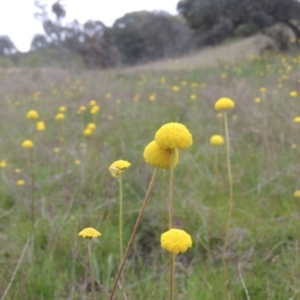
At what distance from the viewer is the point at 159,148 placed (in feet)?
2.63

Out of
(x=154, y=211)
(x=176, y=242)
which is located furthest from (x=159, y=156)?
(x=154, y=211)

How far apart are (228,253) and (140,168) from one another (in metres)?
1.06

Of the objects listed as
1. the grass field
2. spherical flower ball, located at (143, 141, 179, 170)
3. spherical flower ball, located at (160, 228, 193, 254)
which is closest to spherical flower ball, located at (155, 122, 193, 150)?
spherical flower ball, located at (143, 141, 179, 170)

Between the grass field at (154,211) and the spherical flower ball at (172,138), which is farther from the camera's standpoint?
the grass field at (154,211)

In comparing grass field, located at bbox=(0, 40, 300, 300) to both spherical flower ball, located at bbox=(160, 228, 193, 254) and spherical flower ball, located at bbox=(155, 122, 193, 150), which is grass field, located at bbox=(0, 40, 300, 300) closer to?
spherical flower ball, located at bbox=(160, 228, 193, 254)

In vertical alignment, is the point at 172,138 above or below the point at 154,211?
above

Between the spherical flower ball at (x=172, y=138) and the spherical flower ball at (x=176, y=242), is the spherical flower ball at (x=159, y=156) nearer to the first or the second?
the spherical flower ball at (x=172, y=138)

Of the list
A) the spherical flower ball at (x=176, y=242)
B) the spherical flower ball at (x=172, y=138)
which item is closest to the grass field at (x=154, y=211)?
the spherical flower ball at (x=176, y=242)

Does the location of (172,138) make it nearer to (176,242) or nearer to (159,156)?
(159,156)

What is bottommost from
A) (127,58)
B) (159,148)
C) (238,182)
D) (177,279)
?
(177,279)

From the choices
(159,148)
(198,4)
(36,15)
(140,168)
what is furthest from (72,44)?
(159,148)

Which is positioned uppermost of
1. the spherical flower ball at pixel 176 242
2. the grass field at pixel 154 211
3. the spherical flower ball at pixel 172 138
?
the spherical flower ball at pixel 172 138

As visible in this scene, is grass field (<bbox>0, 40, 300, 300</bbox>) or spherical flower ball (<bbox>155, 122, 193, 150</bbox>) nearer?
spherical flower ball (<bbox>155, 122, 193, 150</bbox>)

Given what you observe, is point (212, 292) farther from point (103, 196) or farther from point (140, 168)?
point (140, 168)
